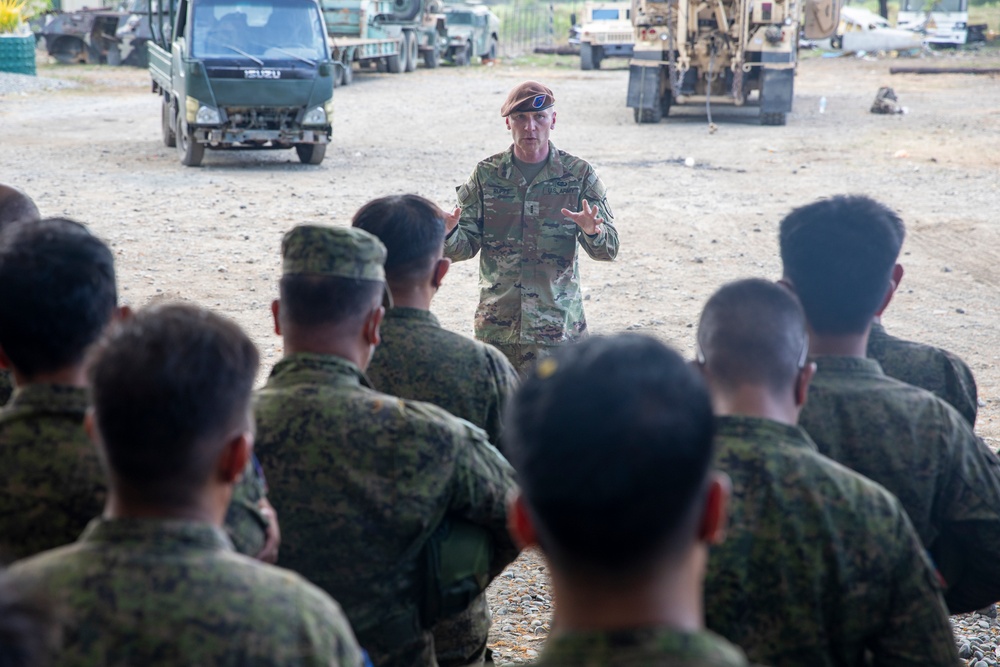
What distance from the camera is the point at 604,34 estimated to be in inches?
1043

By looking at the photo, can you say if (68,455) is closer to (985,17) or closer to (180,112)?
(180,112)

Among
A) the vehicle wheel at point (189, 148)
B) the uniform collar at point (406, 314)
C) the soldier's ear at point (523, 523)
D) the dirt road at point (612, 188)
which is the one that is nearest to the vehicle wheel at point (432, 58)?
the dirt road at point (612, 188)

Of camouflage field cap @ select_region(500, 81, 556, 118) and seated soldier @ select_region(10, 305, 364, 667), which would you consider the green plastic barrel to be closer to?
camouflage field cap @ select_region(500, 81, 556, 118)

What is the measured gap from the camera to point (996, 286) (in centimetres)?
797

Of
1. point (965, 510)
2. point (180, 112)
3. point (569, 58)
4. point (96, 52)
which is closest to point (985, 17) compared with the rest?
point (569, 58)

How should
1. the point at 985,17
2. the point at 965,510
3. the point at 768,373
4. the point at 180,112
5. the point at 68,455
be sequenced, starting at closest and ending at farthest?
1. the point at 68,455
2. the point at 768,373
3. the point at 965,510
4. the point at 180,112
5. the point at 985,17

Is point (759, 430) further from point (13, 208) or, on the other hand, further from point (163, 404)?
point (13, 208)

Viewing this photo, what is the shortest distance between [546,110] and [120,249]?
5.34 m

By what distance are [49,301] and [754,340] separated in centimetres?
Result: 129

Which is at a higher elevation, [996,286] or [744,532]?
[744,532]

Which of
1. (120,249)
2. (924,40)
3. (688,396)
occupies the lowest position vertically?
(120,249)

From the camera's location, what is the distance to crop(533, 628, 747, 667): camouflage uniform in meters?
1.21

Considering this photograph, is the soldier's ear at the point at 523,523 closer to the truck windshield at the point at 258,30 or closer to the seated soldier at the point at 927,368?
the seated soldier at the point at 927,368

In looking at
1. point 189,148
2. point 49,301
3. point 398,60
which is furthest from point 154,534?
point 398,60
